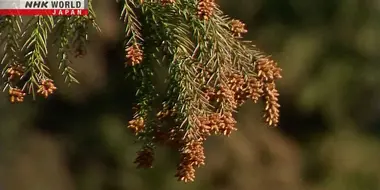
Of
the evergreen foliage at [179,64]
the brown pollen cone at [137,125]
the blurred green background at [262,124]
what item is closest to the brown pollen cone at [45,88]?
the evergreen foliage at [179,64]

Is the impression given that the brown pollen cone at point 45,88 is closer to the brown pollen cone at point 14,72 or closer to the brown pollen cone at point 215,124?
the brown pollen cone at point 14,72

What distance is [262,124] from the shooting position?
1.69 m

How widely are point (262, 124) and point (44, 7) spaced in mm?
1035

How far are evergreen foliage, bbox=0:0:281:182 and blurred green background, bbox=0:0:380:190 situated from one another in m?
0.70

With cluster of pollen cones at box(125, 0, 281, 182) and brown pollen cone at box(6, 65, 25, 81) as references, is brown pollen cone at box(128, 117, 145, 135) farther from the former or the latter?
brown pollen cone at box(6, 65, 25, 81)

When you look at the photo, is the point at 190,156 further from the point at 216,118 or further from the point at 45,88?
the point at 45,88

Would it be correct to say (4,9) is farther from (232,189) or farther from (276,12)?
(232,189)

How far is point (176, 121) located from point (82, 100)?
1048 mm

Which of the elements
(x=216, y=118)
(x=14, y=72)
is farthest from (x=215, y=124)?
(x=14, y=72)

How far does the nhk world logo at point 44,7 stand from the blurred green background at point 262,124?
27.4 inches

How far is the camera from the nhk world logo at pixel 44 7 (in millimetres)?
708

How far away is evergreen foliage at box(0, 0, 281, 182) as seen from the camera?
0.69 m

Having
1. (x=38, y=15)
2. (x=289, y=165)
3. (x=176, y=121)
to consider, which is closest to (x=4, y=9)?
(x=38, y=15)

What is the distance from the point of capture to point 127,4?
717 mm
